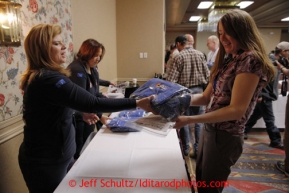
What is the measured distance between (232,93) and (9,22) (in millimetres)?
1206

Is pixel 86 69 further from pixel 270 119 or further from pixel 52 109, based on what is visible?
pixel 270 119

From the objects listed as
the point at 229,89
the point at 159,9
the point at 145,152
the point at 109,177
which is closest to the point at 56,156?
the point at 109,177

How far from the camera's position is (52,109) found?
0.98 metres

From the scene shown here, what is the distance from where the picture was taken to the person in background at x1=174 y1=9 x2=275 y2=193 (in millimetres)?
885

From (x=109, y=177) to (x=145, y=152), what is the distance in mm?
273

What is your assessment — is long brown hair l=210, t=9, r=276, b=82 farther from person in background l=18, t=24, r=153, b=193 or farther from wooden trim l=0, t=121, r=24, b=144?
wooden trim l=0, t=121, r=24, b=144

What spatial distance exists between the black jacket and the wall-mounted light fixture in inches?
16.6

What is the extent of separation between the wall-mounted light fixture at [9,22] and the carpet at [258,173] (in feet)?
6.68

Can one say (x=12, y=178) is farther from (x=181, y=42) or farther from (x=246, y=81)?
(x=181, y=42)

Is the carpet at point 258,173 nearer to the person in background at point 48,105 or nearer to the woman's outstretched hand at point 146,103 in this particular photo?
the woman's outstretched hand at point 146,103

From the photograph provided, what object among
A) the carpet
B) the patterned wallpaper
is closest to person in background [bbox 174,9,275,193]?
the patterned wallpaper

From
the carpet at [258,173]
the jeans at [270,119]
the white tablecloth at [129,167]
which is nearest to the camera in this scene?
the white tablecloth at [129,167]

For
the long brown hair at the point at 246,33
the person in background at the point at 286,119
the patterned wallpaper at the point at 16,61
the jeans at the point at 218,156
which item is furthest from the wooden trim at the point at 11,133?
the person in background at the point at 286,119

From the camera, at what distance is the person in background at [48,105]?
2.99 ft
